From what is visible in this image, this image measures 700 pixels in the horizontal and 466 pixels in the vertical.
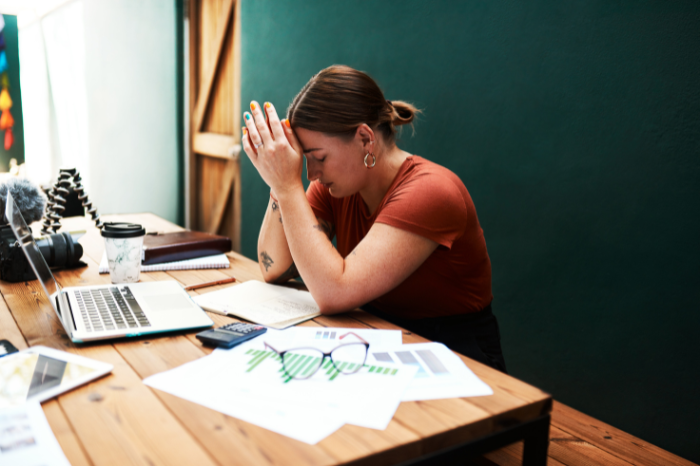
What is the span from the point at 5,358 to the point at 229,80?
3.54 metres

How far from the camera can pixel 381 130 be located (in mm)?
1442

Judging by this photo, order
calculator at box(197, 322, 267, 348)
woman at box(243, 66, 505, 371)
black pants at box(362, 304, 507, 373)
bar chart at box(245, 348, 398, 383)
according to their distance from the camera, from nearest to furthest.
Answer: bar chart at box(245, 348, 398, 383), calculator at box(197, 322, 267, 348), woman at box(243, 66, 505, 371), black pants at box(362, 304, 507, 373)

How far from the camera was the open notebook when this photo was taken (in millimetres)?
1144

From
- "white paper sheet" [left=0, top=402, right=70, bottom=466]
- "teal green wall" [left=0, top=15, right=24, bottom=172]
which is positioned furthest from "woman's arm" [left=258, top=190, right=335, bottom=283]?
"teal green wall" [left=0, top=15, right=24, bottom=172]

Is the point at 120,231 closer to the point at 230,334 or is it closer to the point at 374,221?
the point at 230,334

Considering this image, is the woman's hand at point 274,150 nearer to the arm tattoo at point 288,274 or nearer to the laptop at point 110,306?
the arm tattoo at point 288,274

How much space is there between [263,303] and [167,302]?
221 millimetres

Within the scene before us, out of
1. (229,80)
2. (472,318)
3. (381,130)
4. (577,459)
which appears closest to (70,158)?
(229,80)

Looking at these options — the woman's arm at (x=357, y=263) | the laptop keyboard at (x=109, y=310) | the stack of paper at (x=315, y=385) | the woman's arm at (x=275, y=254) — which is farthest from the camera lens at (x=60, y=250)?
the stack of paper at (x=315, y=385)

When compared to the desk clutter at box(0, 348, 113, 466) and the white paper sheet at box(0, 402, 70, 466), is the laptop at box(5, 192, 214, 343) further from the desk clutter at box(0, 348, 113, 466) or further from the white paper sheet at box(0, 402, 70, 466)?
the white paper sheet at box(0, 402, 70, 466)

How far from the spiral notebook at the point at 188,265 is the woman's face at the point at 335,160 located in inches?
17.0

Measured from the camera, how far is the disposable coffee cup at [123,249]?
4.21 feet

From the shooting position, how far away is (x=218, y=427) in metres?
0.69

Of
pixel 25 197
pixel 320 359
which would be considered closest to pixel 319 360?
pixel 320 359
